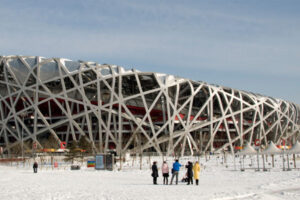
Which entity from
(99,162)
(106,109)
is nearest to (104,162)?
(99,162)

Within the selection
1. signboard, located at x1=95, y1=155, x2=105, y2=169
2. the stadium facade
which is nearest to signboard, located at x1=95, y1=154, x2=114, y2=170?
signboard, located at x1=95, y1=155, x2=105, y2=169

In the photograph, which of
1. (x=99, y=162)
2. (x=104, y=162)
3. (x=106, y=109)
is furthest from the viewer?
(x=106, y=109)

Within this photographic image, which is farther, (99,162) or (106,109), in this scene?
(106,109)

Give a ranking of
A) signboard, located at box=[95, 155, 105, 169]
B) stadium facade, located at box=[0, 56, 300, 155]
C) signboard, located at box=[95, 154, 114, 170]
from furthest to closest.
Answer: stadium facade, located at box=[0, 56, 300, 155], signboard, located at box=[95, 155, 105, 169], signboard, located at box=[95, 154, 114, 170]

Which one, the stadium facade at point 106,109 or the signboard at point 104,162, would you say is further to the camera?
the stadium facade at point 106,109

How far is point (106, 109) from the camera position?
2282 inches

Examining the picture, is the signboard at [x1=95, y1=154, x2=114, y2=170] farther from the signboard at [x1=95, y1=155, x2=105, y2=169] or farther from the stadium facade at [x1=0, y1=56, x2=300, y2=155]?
the stadium facade at [x1=0, y1=56, x2=300, y2=155]

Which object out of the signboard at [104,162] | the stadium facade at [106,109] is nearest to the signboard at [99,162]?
the signboard at [104,162]

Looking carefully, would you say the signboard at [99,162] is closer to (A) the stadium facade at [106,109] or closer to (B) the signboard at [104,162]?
(B) the signboard at [104,162]

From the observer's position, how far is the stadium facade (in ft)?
191

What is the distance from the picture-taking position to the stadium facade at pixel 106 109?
58.3m

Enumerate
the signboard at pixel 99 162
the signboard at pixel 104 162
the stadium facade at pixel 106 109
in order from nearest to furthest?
the signboard at pixel 104 162 → the signboard at pixel 99 162 → the stadium facade at pixel 106 109

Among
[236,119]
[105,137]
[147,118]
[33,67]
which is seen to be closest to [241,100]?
[236,119]

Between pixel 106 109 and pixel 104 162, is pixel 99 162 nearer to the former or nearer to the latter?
pixel 104 162
